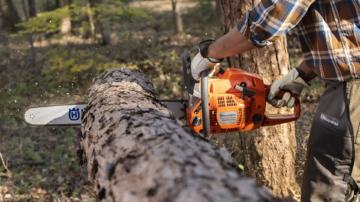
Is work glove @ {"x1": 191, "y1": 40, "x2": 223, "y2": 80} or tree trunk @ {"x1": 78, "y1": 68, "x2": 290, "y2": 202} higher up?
work glove @ {"x1": 191, "y1": 40, "x2": 223, "y2": 80}

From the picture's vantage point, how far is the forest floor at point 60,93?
3.16 meters

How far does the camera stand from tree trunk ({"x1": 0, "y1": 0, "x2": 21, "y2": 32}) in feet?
29.6

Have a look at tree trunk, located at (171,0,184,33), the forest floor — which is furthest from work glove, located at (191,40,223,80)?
tree trunk, located at (171,0,184,33)

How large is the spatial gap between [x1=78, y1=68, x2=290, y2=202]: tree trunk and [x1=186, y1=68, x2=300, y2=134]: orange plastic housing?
0.79 metres

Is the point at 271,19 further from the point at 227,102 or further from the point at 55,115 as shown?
the point at 55,115

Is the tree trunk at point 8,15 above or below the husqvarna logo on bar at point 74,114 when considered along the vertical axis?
above

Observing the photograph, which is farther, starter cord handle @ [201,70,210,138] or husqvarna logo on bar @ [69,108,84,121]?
husqvarna logo on bar @ [69,108,84,121]

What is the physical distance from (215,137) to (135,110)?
2.62m

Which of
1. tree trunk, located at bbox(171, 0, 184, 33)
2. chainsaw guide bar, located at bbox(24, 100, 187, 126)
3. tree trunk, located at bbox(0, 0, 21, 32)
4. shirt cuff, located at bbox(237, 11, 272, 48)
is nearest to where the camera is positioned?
shirt cuff, located at bbox(237, 11, 272, 48)

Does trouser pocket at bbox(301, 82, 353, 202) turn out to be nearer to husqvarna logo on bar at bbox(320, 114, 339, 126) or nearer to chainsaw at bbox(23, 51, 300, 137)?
husqvarna logo on bar at bbox(320, 114, 339, 126)

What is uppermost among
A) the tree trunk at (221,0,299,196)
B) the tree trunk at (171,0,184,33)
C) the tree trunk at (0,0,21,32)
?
the tree trunk at (0,0,21,32)

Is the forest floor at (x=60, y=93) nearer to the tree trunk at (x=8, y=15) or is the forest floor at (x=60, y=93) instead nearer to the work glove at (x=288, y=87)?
the tree trunk at (x=8, y=15)

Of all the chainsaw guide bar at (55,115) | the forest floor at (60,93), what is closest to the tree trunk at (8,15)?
the forest floor at (60,93)

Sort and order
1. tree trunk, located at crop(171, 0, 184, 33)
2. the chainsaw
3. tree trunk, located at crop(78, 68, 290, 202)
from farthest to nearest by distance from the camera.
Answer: tree trunk, located at crop(171, 0, 184, 33)
the chainsaw
tree trunk, located at crop(78, 68, 290, 202)
